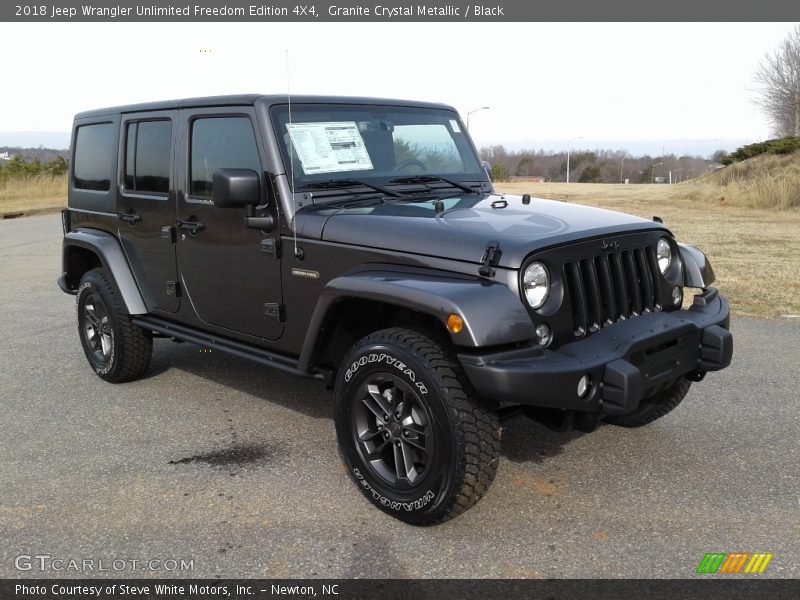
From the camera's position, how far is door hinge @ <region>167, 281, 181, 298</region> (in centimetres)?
488

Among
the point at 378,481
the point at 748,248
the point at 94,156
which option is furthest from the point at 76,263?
the point at 748,248

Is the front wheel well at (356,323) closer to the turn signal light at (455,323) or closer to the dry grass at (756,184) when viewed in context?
the turn signal light at (455,323)

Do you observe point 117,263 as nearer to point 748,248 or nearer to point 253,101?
point 253,101

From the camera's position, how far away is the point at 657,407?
4398mm

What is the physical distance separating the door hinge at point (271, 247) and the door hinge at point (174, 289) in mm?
1018

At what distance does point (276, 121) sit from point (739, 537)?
3.08 metres

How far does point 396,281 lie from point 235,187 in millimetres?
1065

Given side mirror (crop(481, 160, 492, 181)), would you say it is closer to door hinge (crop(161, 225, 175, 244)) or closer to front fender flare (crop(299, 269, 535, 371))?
front fender flare (crop(299, 269, 535, 371))

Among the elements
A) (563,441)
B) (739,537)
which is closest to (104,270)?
(563,441)

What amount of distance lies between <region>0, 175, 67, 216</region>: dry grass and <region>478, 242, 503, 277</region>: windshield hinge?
2583 centimetres

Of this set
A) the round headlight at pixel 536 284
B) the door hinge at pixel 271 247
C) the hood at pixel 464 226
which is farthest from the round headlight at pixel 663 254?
the door hinge at pixel 271 247

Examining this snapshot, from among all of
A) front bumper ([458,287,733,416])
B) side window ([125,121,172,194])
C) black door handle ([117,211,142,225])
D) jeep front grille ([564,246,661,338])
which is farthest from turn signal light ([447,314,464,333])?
black door handle ([117,211,142,225])

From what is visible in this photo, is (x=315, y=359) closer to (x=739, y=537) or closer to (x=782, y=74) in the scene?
(x=739, y=537)

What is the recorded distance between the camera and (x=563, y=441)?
4426 mm
